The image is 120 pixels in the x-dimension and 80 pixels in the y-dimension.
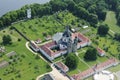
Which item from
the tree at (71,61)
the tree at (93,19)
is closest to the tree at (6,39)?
the tree at (71,61)

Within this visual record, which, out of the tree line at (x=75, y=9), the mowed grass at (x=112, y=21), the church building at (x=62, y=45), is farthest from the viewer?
the mowed grass at (x=112, y=21)

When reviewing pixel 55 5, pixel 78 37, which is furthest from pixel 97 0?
pixel 78 37

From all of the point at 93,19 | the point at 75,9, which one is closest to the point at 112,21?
the point at 93,19

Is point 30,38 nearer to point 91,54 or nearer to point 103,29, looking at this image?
point 91,54

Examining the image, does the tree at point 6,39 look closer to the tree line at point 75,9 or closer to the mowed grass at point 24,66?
the mowed grass at point 24,66

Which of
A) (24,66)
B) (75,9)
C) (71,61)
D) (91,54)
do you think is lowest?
(91,54)
